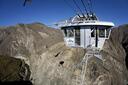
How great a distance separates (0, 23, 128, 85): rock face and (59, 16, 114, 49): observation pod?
35.2 feet

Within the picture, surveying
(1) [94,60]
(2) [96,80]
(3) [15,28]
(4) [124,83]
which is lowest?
(4) [124,83]

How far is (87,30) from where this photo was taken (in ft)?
120

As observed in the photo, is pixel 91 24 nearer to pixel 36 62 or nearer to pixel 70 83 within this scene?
pixel 70 83

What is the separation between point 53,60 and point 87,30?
156 feet

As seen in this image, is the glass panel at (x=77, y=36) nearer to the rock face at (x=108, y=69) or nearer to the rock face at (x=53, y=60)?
the rock face at (x=53, y=60)

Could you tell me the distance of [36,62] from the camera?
90188mm

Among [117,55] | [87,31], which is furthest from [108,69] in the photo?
[87,31]

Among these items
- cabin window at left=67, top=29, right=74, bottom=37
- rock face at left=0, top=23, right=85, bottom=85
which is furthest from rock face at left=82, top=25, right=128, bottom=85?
cabin window at left=67, top=29, right=74, bottom=37

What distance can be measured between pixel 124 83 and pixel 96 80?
63.0 ft

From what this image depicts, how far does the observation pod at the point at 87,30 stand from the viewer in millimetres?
36031

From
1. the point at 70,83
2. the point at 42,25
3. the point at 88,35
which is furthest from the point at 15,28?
the point at 88,35

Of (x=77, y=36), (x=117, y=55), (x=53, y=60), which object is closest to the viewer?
(x=77, y=36)

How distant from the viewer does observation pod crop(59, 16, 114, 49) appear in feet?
118

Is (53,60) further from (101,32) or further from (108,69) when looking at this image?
(101,32)
